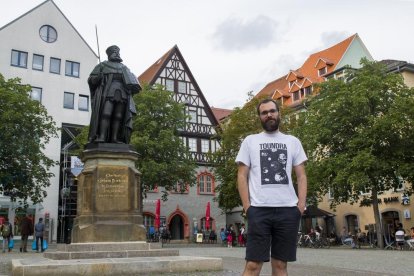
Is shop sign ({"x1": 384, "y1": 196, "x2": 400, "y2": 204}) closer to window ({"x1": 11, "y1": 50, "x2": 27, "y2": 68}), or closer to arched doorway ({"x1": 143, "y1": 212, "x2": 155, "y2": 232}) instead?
arched doorway ({"x1": 143, "y1": 212, "x2": 155, "y2": 232})

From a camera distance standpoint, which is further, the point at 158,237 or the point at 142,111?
the point at 158,237

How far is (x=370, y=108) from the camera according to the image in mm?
27531

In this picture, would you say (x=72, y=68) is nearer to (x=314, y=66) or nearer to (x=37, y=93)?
(x=37, y=93)

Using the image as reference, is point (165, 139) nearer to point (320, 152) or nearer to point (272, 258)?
point (320, 152)

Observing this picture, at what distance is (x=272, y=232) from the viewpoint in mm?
4438

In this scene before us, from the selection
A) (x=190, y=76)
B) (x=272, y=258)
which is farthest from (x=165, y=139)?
(x=272, y=258)

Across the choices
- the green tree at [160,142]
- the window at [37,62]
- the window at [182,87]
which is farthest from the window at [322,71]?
the window at [37,62]

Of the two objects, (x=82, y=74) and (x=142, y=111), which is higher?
(x=82, y=74)

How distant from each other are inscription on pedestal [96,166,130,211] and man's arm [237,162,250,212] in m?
6.88

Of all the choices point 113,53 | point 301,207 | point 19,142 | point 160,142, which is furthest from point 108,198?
point 160,142

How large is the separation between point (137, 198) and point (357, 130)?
18739 millimetres

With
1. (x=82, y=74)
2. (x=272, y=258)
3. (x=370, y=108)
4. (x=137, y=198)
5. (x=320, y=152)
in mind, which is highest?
(x=82, y=74)

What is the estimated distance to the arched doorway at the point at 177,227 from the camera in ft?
144

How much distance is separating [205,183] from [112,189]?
3505 cm
